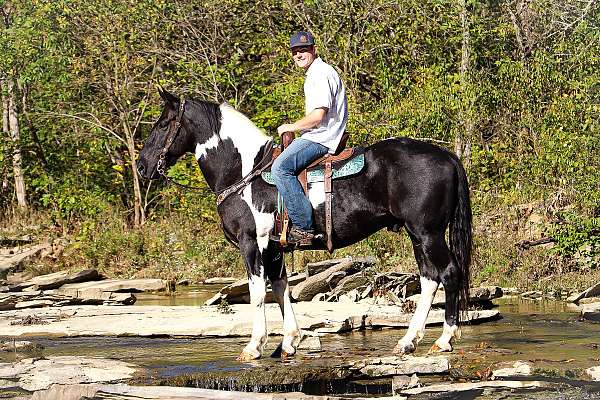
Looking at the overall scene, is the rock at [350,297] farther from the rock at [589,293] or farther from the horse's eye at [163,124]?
the horse's eye at [163,124]

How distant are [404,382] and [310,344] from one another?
208cm

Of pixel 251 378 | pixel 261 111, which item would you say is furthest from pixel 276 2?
pixel 251 378

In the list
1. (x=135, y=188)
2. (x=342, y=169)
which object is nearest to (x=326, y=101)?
(x=342, y=169)

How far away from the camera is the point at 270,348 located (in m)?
10.3

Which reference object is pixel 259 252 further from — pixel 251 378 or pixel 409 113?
pixel 409 113

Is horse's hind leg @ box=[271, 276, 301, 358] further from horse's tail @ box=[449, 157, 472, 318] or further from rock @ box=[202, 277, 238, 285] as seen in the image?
rock @ box=[202, 277, 238, 285]

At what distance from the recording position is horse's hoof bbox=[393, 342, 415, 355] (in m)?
9.28

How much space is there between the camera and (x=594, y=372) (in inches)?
308

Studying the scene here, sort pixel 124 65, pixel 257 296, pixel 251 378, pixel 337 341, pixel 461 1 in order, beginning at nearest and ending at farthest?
pixel 251 378 < pixel 257 296 < pixel 337 341 < pixel 461 1 < pixel 124 65

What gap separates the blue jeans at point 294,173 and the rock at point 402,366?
5.20ft

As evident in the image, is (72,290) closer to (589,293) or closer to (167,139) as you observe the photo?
(167,139)

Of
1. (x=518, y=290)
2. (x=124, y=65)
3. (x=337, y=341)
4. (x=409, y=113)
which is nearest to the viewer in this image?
(x=337, y=341)

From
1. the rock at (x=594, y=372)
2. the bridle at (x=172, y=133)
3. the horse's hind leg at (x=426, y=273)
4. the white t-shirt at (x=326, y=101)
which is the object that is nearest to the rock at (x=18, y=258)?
the bridle at (x=172, y=133)

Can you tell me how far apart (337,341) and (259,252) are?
1.38 metres
